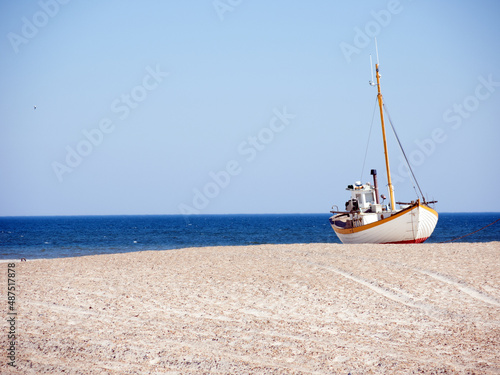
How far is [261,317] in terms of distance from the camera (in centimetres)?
1059

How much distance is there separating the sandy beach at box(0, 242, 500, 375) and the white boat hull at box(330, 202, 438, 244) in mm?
11668

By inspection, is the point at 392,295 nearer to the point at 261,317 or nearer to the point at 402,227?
the point at 261,317

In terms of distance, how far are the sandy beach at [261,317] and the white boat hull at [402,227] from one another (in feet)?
38.3

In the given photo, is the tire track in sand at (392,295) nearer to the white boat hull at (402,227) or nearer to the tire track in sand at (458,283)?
the tire track in sand at (458,283)

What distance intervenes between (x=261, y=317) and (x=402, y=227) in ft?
74.2

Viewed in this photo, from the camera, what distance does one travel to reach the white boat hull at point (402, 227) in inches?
1208

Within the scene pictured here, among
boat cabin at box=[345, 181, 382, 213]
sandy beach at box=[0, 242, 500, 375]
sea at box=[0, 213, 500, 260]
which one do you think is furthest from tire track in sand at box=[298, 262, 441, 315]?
sea at box=[0, 213, 500, 260]

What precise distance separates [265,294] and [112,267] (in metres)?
8.12

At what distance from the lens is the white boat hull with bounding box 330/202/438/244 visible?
30.7 metres

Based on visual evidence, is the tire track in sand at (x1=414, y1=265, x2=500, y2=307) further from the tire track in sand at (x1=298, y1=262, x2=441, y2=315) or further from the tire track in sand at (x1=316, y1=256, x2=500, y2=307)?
the tire track in sand at (x1=298, y1=262, x2=441, y2=315)

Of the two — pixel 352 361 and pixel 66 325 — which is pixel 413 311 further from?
pixel 66 325

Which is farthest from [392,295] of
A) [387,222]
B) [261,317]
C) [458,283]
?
[387,222]

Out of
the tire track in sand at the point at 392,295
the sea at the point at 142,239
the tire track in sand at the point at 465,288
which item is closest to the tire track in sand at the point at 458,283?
the tire track in sand at the point at 465,288

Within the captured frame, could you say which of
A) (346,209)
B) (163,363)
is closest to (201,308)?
(163,363)
